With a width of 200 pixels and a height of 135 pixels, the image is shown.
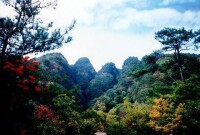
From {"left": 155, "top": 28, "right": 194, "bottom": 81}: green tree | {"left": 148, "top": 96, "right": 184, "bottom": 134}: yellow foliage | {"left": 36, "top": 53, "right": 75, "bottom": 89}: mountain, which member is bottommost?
{"left": 148, "top": 96, "right": 184, "bottom": 134}: yellow foliage

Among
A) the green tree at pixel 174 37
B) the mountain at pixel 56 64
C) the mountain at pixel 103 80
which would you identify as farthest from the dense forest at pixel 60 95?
the mountain at pixel 103 80

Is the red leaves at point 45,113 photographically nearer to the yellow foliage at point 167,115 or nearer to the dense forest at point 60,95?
the dense forest at point 60,95

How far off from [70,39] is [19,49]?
10.1 ft

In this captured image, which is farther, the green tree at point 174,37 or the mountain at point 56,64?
the mountain at point 56,64

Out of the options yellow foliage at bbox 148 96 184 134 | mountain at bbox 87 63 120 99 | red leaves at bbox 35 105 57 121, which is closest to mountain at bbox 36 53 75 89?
mountain at bbox 87 63 120 99

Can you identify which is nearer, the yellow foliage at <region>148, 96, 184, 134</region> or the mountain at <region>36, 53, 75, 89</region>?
the yellow foliage at <region>148, 96, 184, 134</region>

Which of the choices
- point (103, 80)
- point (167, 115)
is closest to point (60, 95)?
point (167, 115)

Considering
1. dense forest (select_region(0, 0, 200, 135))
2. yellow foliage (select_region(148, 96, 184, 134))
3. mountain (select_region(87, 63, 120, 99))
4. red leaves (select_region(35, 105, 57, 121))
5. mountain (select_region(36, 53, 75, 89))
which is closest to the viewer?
dense forest (select_region(0, 0, 200, 135))

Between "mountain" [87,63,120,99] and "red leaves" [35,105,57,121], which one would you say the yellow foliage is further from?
"mountain" [87,63,120,99]

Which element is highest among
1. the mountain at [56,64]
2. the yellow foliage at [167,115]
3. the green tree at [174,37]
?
the mountain at [56,64]

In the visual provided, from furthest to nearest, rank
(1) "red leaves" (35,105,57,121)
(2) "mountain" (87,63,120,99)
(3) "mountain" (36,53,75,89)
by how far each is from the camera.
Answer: (2) "mountain" (87,63,120,99) → (3) "mountain" (36,53,75,89) → (1) "red leaves" (35,105,57,121)

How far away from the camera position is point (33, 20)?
14297 mm

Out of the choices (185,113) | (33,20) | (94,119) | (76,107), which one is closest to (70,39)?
(33,20)

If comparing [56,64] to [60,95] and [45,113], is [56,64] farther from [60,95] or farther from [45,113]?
[60,95]
